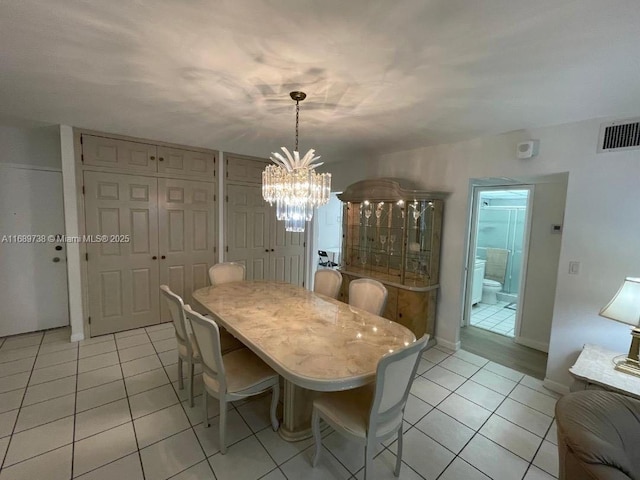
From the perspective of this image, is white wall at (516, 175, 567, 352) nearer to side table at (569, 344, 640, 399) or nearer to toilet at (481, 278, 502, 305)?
side table at (569, 344, 640, 399)

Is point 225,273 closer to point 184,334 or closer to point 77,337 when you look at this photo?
point 184,334

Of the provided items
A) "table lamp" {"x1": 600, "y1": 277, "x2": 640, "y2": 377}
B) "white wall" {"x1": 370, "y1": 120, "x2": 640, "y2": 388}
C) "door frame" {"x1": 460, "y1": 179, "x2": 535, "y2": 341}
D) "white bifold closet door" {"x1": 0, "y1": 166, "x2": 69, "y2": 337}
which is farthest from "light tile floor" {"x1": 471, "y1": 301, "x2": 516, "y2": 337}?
"white bifold closet door" {"x1": 0, "y1": 166, "x2": 69, "y2": 337}

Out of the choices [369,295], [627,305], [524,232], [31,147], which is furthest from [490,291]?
[31,147]

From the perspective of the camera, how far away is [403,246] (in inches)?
138

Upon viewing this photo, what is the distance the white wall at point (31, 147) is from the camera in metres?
3.15

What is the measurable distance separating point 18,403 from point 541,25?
407 cm

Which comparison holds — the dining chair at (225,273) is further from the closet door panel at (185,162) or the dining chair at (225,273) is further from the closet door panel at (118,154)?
the closet door panel at (118,154)

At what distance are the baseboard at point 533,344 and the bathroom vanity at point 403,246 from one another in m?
1.12

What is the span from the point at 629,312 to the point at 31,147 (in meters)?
5.72

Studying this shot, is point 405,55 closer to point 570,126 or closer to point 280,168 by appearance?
point 280,168

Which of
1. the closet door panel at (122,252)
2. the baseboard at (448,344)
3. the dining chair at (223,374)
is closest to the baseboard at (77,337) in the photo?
the closet door panel at (122,252)

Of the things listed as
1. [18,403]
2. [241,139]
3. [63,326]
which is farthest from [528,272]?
[63,326]

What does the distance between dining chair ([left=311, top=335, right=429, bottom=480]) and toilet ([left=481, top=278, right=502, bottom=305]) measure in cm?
399

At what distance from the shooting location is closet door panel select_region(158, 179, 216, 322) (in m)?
3.73
